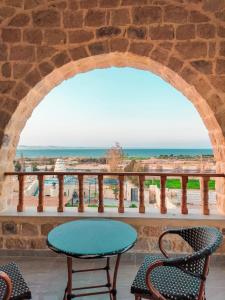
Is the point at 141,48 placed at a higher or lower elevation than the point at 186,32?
lower

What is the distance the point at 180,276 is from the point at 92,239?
0.63 meters

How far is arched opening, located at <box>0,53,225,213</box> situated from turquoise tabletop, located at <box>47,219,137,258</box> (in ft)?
5.06

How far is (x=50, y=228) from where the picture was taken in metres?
3.07

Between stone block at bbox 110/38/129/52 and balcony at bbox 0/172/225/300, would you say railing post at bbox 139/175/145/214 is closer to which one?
balcony at bbox 0/172/225/300

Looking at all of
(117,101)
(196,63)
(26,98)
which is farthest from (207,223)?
(117,101)

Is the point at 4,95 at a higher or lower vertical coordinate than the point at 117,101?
lower

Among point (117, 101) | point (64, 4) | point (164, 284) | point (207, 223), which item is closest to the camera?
point (164, 284)

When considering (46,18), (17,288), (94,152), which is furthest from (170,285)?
(94,152)

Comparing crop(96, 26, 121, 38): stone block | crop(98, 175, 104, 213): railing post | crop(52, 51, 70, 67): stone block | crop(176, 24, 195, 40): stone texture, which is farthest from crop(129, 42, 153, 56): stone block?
crop(98, 175, 104, 213): railing post

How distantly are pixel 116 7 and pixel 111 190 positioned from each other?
14.2 feet

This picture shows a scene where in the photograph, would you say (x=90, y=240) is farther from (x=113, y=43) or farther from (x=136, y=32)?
(x=136, y=32)

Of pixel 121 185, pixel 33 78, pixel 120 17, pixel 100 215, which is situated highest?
pixel 120 17

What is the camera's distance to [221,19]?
301cm

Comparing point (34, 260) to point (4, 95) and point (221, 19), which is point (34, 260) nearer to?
point (4, 95)
